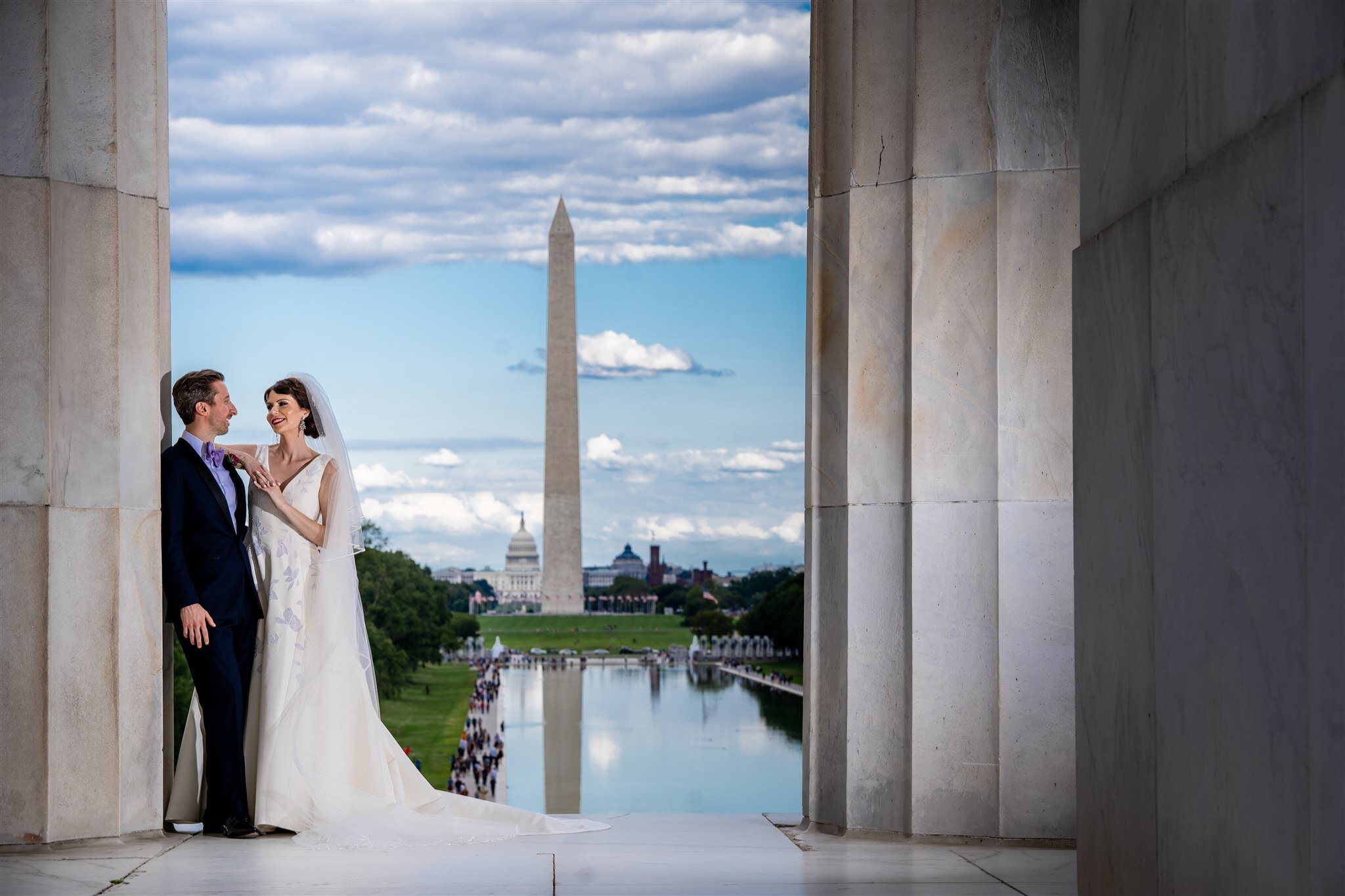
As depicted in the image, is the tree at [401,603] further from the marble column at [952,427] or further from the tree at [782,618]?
the marble column at [952,427]

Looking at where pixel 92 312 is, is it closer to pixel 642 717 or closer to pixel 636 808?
pixel 636 808

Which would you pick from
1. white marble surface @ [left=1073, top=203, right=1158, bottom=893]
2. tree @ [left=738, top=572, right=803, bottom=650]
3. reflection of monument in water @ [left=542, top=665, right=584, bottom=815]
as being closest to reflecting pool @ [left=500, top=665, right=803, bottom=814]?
reflection of monument in water @ [left=542, top=665, right=584, bottom=815]

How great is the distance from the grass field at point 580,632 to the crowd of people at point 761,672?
494 inches

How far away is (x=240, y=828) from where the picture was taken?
9.11m

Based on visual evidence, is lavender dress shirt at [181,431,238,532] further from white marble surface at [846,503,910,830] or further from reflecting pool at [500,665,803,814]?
reflecting pool at [500,665,803,814]

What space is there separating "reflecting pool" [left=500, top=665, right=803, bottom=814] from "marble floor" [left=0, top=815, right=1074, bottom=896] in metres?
11.3

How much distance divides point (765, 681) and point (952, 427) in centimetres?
8181

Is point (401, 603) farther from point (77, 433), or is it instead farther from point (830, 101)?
point (77, 433)

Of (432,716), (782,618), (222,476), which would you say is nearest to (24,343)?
(222,476)

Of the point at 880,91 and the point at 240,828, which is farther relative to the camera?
the point at 880,91

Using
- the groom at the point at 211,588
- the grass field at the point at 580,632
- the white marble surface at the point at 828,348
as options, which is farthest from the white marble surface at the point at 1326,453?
the grass field at the point at 580,632

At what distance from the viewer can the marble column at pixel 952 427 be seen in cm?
921

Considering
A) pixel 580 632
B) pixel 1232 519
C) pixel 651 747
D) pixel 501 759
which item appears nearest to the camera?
pixel 1232 519

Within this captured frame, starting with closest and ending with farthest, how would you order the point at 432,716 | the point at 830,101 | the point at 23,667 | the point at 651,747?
the point at 23,667
the point at 830,101
the point at 651,747
the point at 432,716
